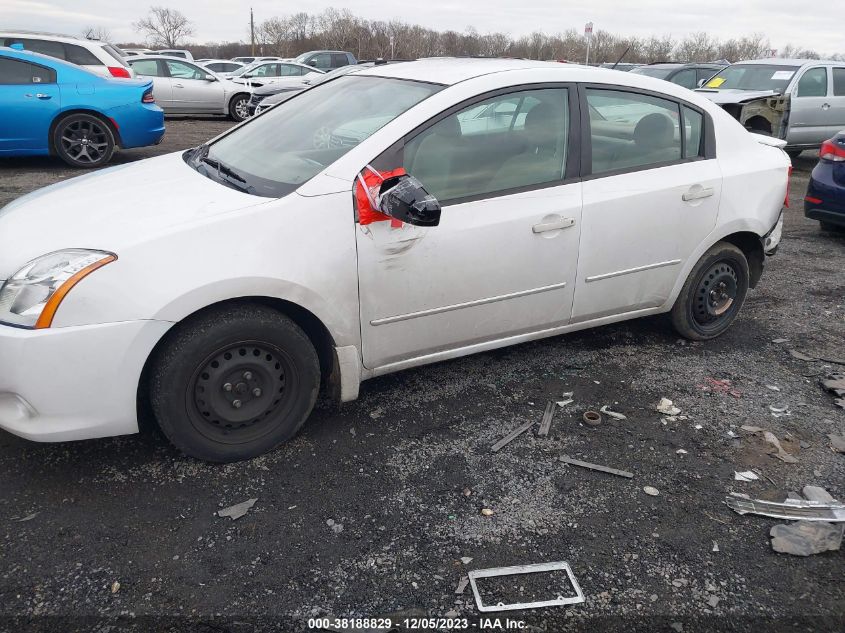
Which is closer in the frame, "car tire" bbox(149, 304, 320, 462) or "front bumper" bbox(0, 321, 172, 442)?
"front bumper" bbox(0, 321, 172, 442)

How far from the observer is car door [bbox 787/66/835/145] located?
11.5 m

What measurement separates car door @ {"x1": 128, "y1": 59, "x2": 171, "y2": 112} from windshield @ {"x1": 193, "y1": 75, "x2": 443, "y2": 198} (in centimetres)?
1276

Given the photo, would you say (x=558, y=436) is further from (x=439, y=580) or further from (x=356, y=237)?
(x=356, y=237)

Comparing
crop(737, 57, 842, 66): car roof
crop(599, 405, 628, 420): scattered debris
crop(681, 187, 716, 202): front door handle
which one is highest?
crop(737, 57, 842, 66): car roof

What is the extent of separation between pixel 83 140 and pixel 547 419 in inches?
329

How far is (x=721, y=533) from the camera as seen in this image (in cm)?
269

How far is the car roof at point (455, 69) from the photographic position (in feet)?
11.3

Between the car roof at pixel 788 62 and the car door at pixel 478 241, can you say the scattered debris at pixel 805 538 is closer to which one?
the car door at pixel 478 241

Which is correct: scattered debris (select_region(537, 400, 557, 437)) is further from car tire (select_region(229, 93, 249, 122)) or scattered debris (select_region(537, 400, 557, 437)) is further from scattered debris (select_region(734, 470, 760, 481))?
car tire (select_region(229, 93, 249, 122))

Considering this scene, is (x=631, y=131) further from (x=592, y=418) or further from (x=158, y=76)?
(x=158, y=76)

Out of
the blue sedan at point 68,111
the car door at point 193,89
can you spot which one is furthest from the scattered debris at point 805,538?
the car door at point 193,89

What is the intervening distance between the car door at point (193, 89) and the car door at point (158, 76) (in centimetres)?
10

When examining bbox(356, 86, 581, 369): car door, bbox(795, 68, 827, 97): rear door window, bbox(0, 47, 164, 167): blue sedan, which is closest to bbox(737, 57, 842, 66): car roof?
bbox(795, 68, 827, 97): rear door window

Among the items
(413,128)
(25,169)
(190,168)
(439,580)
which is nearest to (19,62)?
(25,169)
